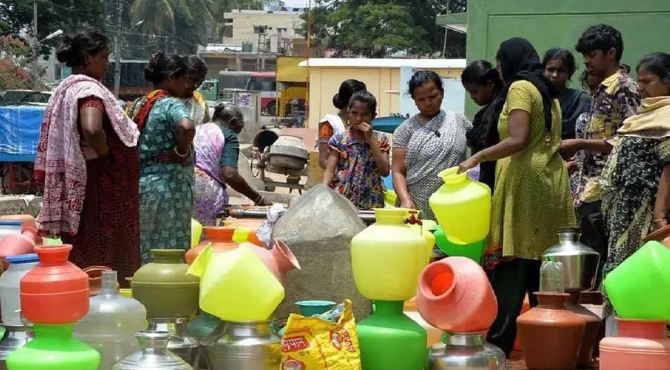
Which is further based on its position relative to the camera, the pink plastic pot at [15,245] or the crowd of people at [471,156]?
the crowd of people at [471,156]

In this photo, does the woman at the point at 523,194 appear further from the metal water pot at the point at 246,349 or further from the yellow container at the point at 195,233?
Answer: the yellow container at the point at 195,233

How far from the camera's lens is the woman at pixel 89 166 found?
16.7 feet

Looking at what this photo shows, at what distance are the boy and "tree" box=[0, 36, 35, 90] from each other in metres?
30.8

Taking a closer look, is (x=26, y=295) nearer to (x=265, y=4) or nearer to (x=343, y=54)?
(x=343, y=54)

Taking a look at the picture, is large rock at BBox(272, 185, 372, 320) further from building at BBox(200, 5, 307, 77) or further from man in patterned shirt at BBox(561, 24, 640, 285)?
building at BBox(200, 5, 307, 77)

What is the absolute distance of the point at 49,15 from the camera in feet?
164

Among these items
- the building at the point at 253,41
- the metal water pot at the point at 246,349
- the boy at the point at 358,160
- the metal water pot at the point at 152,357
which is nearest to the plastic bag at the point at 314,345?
the metal water pot at the point at 246,349

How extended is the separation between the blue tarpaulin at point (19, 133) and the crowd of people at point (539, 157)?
14.1 meters

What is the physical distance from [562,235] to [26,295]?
7.22 ft

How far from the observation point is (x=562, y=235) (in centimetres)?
446

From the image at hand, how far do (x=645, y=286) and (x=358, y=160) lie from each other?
8.99 ft

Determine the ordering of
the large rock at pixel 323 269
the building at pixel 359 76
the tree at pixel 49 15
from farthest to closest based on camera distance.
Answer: the tree at pixel 49 15 → the building at pixel 359 76 → the large rock at pixel 323 269

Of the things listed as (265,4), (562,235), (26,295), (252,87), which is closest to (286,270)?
(26,295)

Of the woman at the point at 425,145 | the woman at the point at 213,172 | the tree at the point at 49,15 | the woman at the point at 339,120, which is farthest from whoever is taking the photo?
the tree at the point at 49,15
